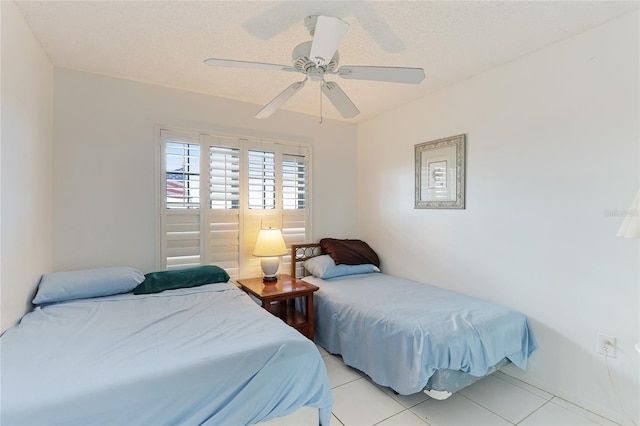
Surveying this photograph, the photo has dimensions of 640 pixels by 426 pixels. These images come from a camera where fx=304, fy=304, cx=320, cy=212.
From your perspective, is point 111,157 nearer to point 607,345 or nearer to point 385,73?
point 385,73

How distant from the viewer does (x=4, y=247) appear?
1625 mm

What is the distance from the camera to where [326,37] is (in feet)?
4.60

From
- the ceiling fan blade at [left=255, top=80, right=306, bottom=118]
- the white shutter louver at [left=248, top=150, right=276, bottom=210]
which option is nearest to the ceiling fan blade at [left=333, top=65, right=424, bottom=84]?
the ceiling fan blade at [left=255, top=80, right=306, bottom=118]

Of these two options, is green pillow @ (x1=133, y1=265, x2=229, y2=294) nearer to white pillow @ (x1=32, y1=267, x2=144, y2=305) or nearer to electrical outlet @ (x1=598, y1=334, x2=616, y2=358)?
white pillow @ (x1=32, y1=267, x2=144, y2=305)

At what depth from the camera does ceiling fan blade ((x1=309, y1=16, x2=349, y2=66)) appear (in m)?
1.30

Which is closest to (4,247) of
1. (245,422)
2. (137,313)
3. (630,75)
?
(137,313)

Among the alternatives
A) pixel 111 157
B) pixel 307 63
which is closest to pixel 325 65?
pixel 307 63

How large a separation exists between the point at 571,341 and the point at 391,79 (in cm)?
210

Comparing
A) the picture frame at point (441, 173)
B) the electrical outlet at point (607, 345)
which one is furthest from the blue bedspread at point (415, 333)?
the picture frame at point (441, 173)

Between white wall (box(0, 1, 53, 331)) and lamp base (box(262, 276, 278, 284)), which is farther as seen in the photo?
lamp base (box(262, 276, 278, 284))

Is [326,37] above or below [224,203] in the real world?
above

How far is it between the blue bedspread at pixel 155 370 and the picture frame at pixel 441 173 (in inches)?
77.3

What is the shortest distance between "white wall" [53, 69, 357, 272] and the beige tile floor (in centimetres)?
207

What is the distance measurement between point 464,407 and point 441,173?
1.90 m
